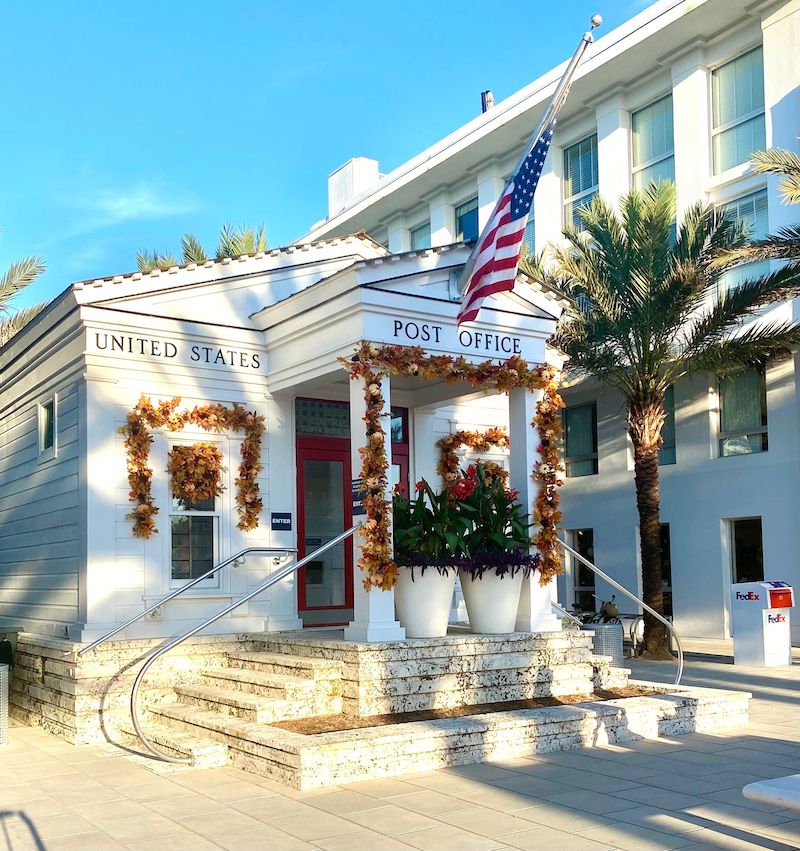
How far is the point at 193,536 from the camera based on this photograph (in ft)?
34.6

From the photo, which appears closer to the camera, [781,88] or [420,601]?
[420,601]

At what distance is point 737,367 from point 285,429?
900cm

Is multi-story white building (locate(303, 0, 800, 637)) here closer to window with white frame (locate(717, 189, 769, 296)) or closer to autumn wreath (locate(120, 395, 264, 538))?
window with white frame (locate(717, 189, 769, 296))

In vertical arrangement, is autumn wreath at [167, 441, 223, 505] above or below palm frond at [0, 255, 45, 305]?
below

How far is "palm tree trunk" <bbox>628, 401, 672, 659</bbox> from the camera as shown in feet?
49.2

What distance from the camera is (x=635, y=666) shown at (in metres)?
13.8

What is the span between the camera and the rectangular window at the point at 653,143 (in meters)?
19.6

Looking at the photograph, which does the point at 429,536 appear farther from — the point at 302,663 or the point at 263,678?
the point at 263,678

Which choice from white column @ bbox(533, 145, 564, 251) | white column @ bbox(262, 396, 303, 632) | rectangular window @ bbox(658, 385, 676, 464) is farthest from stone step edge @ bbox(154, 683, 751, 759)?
white column @ bbox(533, 145, 564, 251)

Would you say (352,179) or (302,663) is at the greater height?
(352,179)

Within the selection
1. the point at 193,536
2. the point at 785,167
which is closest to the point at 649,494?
the point at 785,167

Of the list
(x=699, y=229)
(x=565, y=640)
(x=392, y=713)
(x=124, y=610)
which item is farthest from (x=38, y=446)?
(x=699, y=229)

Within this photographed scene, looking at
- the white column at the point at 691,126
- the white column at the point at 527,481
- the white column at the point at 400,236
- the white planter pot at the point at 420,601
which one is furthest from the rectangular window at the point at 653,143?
the white planter pot at the point at 420,601

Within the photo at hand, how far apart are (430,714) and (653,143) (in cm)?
1491
